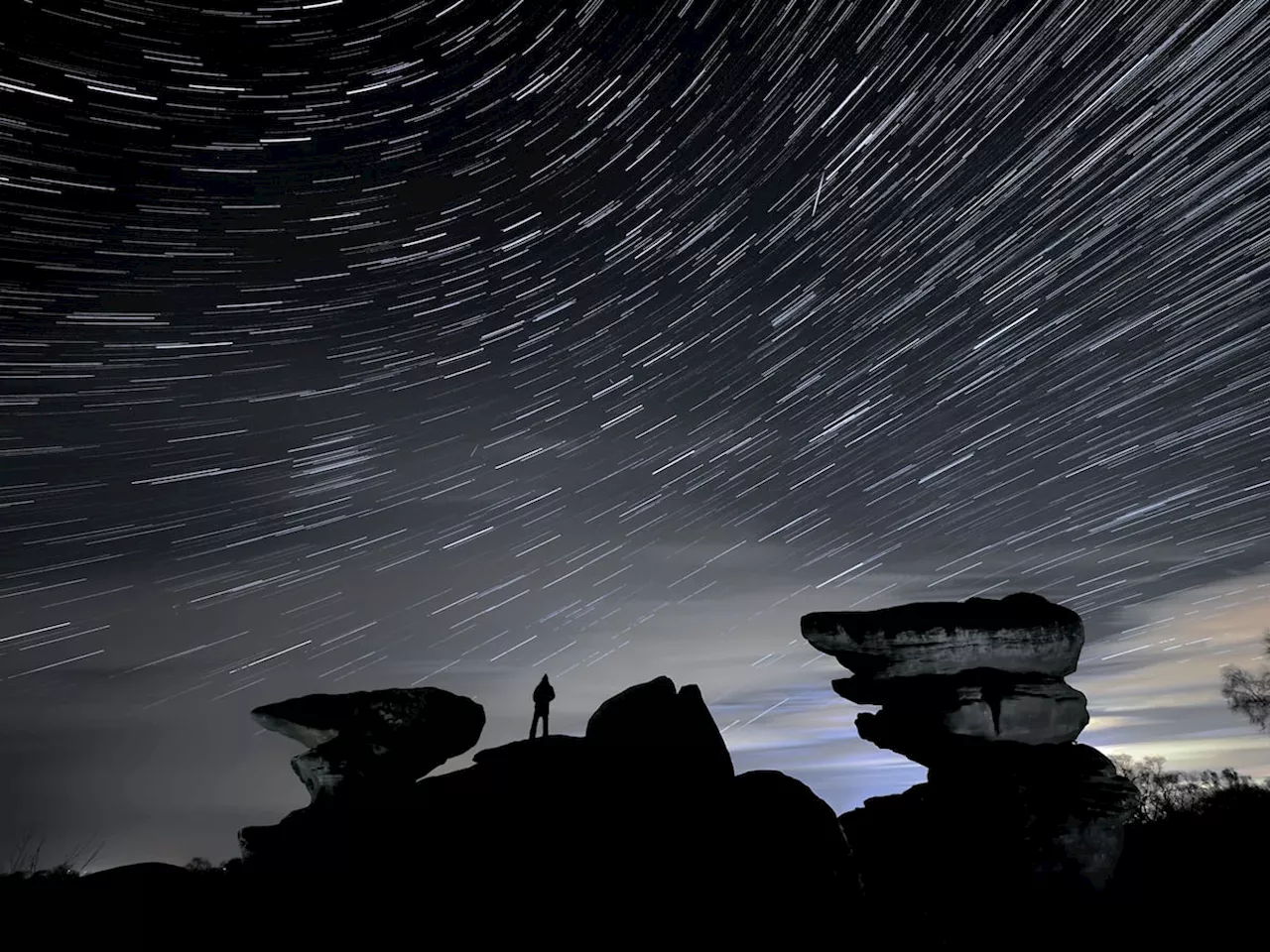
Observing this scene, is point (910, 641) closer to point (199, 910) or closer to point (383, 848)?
point (383, 848)

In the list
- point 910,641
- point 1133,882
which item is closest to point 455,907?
point 910,641

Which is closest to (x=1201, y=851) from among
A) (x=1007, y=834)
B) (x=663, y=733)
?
(x=1007, y=834)

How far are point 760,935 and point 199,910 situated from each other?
8.52 metres

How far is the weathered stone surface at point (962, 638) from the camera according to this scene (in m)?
25.7

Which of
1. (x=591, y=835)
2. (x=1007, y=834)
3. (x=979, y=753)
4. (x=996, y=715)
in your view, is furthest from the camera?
(x=996, y=715)

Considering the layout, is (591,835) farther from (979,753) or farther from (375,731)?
(979,753)

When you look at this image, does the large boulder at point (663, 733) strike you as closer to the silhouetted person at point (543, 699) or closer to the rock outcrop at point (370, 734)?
the silhouetted person at point (543, 699)

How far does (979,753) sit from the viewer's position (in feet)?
81.4

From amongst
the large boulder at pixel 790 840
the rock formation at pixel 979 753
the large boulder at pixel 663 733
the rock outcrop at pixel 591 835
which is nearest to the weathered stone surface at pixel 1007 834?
the rock formation at pixel 979 753

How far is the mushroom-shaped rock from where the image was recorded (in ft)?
71.1

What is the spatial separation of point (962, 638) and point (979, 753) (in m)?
3.88

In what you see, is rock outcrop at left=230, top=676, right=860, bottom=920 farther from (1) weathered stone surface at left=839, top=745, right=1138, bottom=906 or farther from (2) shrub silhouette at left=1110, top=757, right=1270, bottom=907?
(2) shrub silhouette at left=1110, top=757, right=1270, bottom=907

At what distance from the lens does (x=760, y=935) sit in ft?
36.9

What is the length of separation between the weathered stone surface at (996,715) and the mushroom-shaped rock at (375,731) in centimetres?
1581
